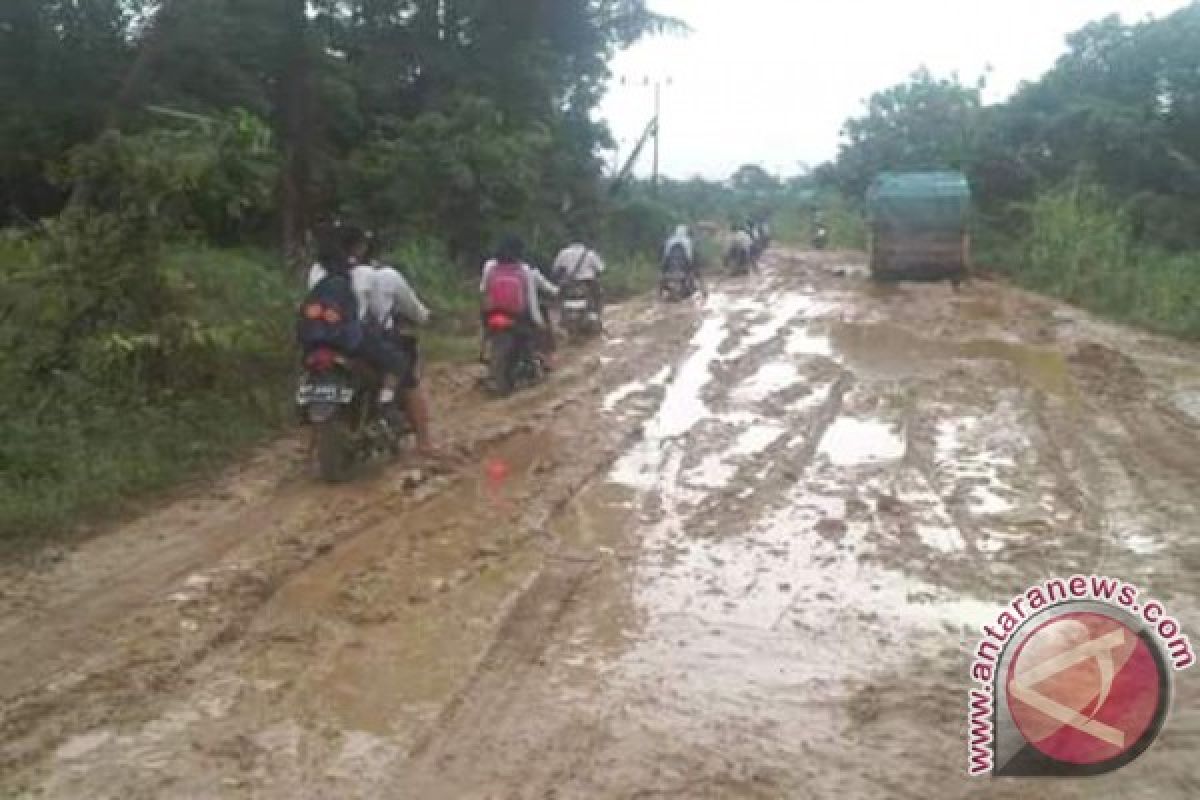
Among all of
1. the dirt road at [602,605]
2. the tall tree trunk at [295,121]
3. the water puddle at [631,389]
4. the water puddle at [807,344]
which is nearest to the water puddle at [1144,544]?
the dirt road at [602,605]

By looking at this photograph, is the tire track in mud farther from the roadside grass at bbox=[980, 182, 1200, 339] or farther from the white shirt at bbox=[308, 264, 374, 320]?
the roadside grass at bbox=[980, 182, 1200, 339]

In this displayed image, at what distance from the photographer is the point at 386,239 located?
18.0 m

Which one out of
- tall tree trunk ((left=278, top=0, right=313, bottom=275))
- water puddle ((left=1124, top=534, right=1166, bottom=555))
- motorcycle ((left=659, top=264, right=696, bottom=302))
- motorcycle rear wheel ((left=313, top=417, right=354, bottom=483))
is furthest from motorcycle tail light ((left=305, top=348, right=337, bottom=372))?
motorcycle ((left=659, top=264, right=696, bottom=302))

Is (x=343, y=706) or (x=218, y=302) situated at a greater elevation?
(x=218, y=302)

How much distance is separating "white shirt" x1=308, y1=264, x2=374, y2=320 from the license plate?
1.88 feet

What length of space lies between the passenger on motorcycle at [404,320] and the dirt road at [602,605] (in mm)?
494

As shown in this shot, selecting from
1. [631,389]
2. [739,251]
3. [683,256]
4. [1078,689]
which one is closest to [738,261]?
[739,251]

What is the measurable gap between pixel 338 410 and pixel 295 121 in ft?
38.0

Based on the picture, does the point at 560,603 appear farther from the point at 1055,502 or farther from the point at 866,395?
the point at 866,395

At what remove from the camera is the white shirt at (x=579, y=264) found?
14.4 meters

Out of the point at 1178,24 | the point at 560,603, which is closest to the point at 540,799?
the point at 560,603

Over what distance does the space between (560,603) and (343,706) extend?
1319 mm

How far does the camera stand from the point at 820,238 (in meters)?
40.0

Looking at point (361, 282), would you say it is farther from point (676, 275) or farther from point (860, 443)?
point (676, 275)
